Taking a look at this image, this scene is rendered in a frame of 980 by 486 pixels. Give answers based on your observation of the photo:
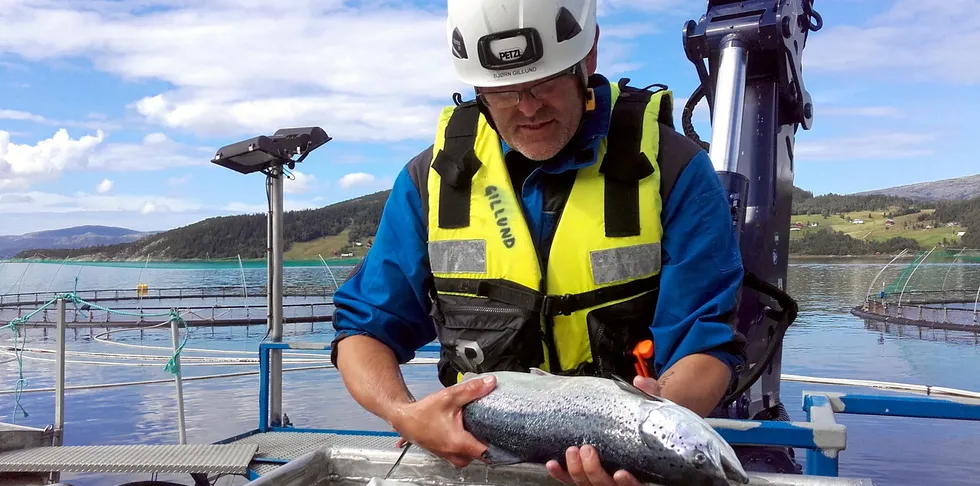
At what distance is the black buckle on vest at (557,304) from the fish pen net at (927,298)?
2443cm

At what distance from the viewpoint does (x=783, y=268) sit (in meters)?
5.48

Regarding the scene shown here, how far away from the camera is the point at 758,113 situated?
17.5 feet

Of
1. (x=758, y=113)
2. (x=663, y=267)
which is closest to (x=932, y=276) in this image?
(x=758, y=113)

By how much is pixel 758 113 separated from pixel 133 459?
4912 mm

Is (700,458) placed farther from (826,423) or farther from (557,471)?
(826,423)

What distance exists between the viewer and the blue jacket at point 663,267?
219cm

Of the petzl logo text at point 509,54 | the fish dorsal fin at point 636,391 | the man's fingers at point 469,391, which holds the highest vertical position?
the petzl logo text at point 509,54

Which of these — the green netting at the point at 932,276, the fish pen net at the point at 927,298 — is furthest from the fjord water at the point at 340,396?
the green netting at the point at 932,276

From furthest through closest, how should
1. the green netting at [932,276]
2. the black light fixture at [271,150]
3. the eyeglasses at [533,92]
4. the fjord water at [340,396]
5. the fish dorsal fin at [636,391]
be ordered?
Answer: 1. the green netting at [932,276]
2. the fjord water at [340,396]
3. the black light fixture at [271,150]
4. the eyeglasses at [533,92]
5. the fish dorsal fin at [636,391]

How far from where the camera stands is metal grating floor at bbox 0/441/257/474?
4.59m

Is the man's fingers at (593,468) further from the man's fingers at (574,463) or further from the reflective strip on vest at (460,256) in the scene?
the reflective strip on vest at (460,256)


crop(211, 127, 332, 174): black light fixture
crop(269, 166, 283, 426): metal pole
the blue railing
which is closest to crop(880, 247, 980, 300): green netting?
crop(211, 127, 332, 174): black light fixture

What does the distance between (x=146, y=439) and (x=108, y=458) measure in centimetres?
787

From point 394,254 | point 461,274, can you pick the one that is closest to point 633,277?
point 461,274
